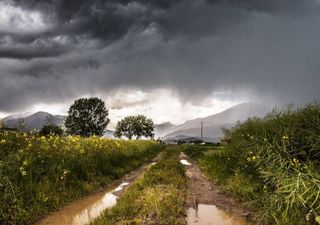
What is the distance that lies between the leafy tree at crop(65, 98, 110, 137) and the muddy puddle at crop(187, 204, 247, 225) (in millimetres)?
88820

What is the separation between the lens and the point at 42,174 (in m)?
13.3

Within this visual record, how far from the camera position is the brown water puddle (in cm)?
1092

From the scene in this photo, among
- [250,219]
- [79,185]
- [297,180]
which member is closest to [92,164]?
[79,185]

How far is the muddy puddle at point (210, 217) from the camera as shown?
10.5 metres

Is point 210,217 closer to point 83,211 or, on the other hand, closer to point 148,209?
point 148,209

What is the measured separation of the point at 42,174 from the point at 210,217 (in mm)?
5837

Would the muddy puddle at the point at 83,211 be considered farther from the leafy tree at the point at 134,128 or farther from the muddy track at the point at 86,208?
the leafy tree at the point at 134,128

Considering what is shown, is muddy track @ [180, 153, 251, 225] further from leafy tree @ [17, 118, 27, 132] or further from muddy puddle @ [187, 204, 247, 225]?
leafy tree @ [17, 118, 27, 132]

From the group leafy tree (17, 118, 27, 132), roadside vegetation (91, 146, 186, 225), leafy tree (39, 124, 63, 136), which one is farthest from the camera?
leafy tree (39, 124, 63, 136)

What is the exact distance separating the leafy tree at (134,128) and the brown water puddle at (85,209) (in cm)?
14096

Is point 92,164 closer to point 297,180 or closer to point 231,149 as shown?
point 231,149

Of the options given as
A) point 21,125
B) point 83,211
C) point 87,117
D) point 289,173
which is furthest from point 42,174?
point 87,117

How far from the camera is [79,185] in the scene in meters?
15.1

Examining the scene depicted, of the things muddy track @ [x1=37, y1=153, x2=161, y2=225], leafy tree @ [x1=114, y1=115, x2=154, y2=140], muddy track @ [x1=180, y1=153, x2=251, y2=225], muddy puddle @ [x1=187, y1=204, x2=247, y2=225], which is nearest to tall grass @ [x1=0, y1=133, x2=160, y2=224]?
muddy track @ [x1=37, y1=153, x2=161, y2=225]
